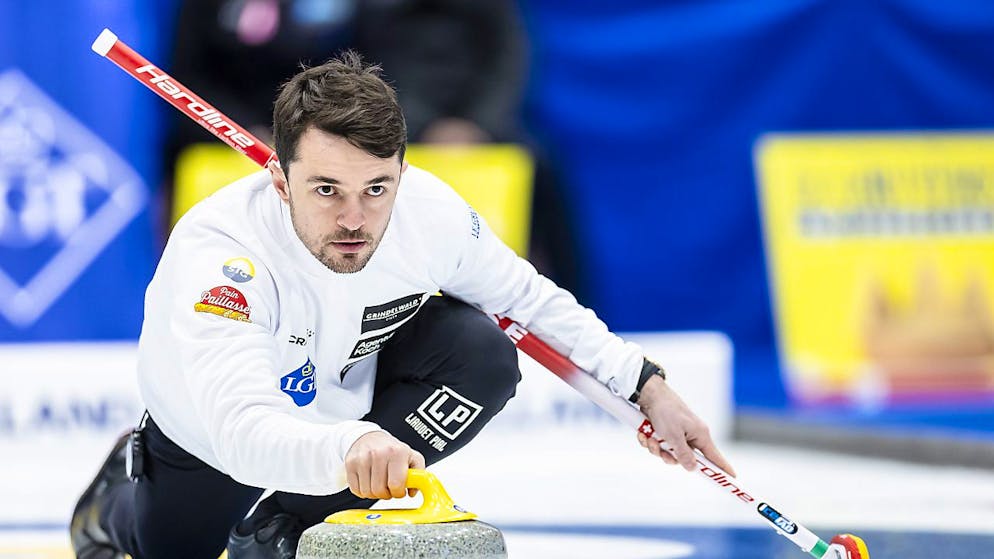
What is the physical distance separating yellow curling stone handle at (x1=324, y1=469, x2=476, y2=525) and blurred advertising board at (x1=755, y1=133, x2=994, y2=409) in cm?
534

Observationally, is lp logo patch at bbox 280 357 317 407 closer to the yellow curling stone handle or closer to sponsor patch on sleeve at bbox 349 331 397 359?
sponsor patch on sleeve at bbox 349 331 397 359

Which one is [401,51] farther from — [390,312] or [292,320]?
[292,320]

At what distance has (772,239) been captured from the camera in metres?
7.98

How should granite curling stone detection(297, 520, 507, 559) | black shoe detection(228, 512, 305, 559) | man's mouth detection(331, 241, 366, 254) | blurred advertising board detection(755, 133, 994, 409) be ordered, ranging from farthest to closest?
blurred advertising board detection(755, 133, 994, 409)
black shoe detection(228, 512, 305, 559)
man's mouth detection(331, 241, 366, 254)
granite curling stone detection(297, 520, 507, 559)

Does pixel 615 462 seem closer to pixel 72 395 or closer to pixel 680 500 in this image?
pixel 680 500

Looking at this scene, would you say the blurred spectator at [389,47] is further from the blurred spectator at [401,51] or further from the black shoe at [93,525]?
the black shoe at [93,525]

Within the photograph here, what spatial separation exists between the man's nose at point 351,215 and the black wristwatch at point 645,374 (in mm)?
791

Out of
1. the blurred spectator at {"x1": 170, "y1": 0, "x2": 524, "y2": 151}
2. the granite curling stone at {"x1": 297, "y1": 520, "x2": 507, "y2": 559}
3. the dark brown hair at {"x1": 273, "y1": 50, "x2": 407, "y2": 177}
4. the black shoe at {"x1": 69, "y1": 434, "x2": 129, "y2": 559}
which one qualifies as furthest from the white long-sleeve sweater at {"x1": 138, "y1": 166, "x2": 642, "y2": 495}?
the blurred spectator at {"x1": 170, "y1": 0, "x2": 524, "y2": 151}

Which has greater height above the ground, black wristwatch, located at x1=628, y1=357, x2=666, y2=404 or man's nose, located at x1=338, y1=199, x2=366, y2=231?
black wristwatch, located at x1=628, y1=357, x2=666, y2=404

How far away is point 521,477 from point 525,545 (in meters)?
1.55

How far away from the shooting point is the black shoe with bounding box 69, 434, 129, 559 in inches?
142

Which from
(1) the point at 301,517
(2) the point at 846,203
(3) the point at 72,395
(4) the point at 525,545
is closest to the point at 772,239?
(2) the point at 846,203

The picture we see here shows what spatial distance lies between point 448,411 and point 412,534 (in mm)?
904

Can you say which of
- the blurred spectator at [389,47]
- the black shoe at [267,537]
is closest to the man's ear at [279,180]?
the black shoe at [267,537]
